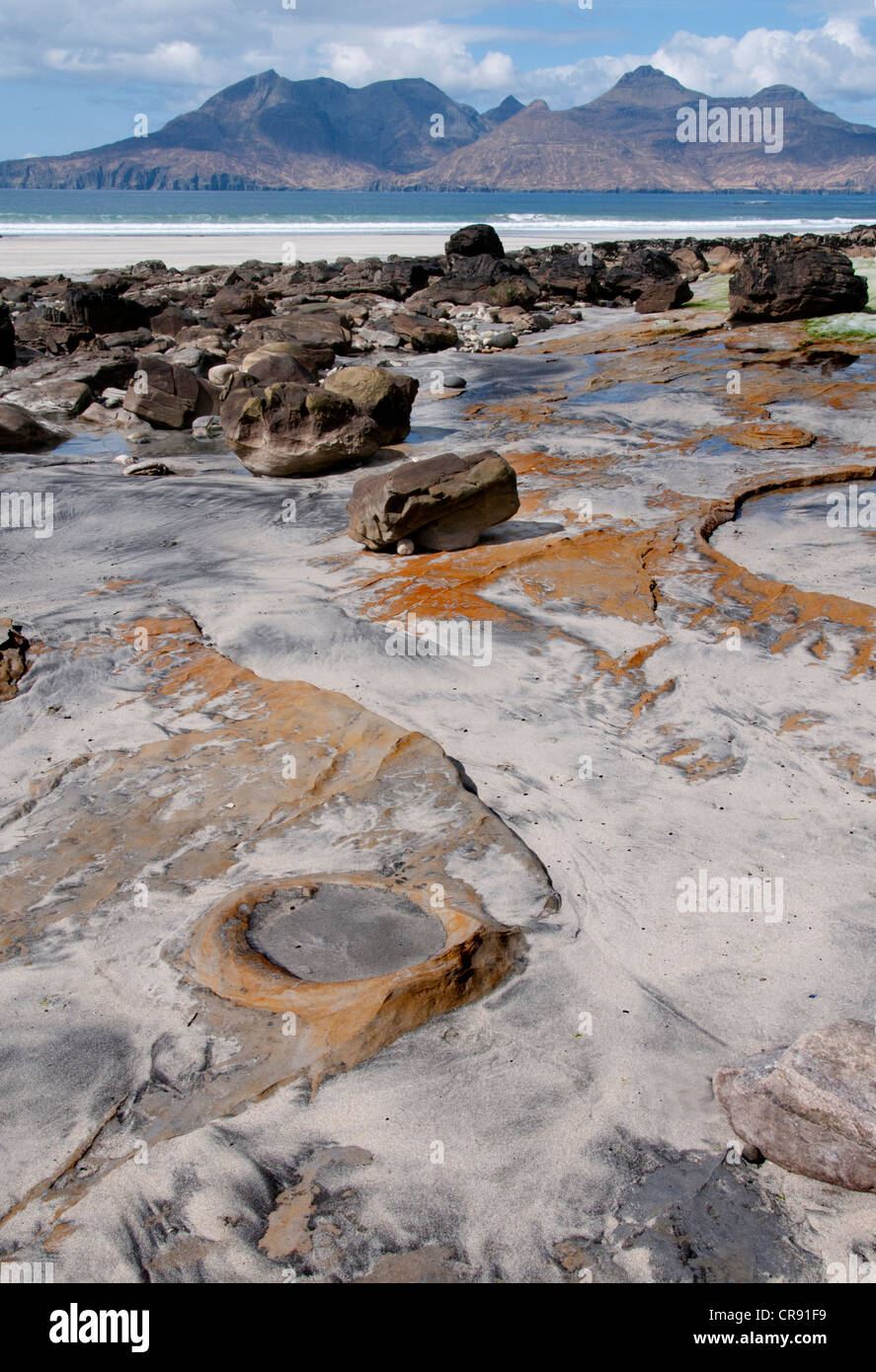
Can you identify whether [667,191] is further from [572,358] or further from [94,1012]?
[94,1012]

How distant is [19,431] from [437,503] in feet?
21.4

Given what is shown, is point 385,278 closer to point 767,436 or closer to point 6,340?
point 6,340

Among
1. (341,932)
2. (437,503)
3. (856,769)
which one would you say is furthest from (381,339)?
Result: (341,932)

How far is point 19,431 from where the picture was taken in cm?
1182

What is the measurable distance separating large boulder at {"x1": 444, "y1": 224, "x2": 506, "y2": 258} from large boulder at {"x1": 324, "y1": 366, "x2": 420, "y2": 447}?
1832 centimetres

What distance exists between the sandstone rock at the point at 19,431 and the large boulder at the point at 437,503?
19.1 feet

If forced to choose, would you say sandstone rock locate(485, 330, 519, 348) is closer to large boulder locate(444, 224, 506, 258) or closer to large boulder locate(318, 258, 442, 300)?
large boulder locate(318, 258, 442, 300)

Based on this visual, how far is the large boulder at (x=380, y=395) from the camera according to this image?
1136cm

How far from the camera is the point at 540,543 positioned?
799 centimetres

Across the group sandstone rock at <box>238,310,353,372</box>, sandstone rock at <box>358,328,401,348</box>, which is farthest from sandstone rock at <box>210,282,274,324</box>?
sandstone rock at <box>358,328,401,348</box>

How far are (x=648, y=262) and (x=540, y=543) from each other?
2075 cm

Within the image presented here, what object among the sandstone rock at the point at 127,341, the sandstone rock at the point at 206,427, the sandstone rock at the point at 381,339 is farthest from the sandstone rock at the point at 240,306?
the sandstone rock at the point at 206,427

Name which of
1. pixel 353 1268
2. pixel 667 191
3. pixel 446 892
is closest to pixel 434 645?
pixel 446 892

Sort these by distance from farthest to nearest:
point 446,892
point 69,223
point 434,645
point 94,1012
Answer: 1. point 69,223
2. point 434,645
3. point 446,892
4. point 94,1012
